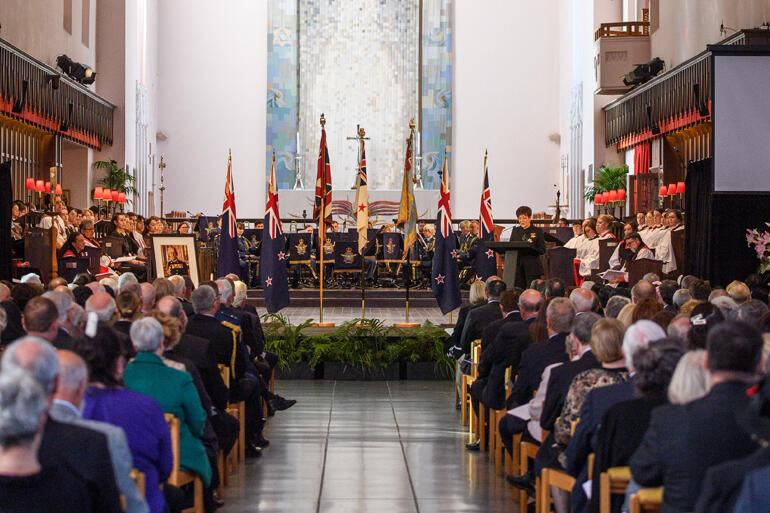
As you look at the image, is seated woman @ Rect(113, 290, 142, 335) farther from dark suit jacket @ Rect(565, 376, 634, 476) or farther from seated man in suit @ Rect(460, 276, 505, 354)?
seated man in suit @ Rect(460, 276, 505, 354)

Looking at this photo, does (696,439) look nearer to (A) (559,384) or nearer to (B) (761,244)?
(A) (559,384)

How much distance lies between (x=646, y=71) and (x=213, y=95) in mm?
11456

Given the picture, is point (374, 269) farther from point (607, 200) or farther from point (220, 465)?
point (220, 465)

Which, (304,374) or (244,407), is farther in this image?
(304,374)

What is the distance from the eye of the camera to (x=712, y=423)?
10.3 ft

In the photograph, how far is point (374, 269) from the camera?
1914cm

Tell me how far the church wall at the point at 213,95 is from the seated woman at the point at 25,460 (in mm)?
25075

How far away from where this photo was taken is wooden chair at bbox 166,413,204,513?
4.50 metres

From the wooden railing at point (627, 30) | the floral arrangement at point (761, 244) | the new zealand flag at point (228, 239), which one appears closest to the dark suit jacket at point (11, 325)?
the new zealand flag at point (228, 239)

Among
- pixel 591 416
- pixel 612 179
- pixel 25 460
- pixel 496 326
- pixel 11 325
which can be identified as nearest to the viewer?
pixel 25 460

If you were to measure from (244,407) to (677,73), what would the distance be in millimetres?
13412

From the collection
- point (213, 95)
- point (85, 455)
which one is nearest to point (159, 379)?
point (85, 455)

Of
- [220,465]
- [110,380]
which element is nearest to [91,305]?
[220,465]

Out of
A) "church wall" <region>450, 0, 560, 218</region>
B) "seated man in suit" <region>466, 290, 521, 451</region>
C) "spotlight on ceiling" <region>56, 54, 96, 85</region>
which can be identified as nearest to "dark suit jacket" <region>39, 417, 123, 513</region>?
"seated man in suit" <region>466, 290, 521, 451</region>
